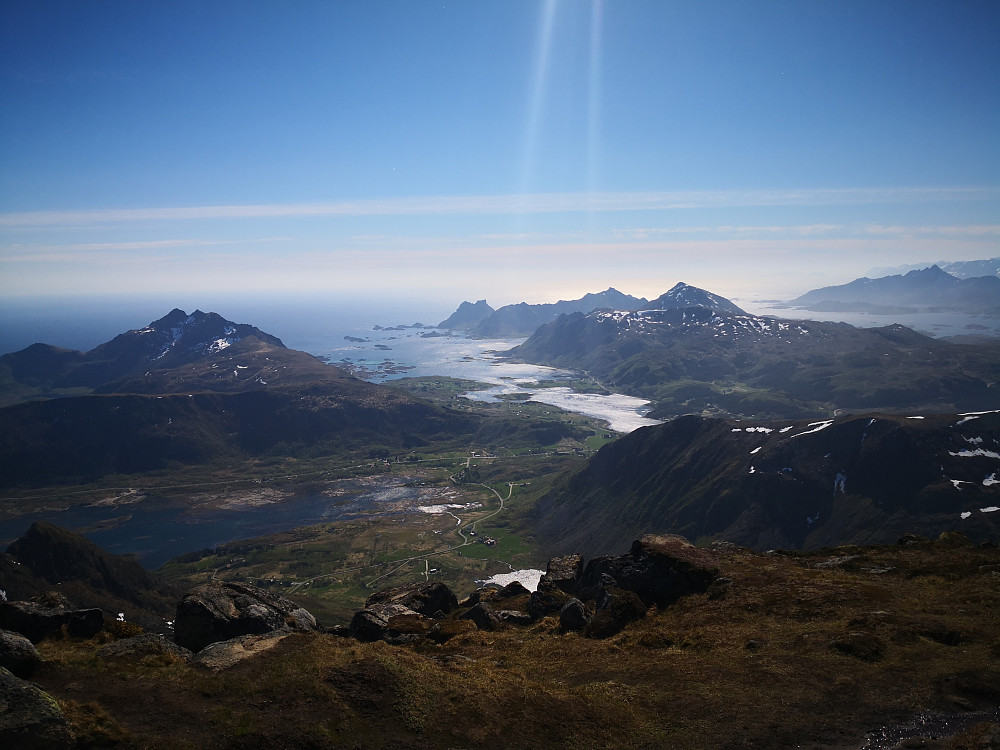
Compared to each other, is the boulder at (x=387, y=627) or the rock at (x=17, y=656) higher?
the rock at (x=17, y=656)

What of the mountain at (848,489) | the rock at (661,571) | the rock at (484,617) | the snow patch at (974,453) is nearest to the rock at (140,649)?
the rock at (484,617)

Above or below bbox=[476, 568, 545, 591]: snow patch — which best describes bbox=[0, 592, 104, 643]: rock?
above

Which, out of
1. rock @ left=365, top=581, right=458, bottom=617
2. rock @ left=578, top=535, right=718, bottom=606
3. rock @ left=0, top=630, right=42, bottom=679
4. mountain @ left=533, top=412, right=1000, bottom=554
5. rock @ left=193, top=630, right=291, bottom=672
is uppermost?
rock @ left=0, top=630, right=42, bottom=679

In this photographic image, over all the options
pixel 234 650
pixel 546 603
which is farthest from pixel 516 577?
pixel 234 650

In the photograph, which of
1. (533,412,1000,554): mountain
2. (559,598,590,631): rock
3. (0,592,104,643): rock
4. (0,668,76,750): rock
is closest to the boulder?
(559,598,590,631): rock

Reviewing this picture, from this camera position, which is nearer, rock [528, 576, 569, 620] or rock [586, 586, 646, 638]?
rock [586, 586, 646, 638]

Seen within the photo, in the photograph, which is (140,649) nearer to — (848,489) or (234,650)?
(234,650)

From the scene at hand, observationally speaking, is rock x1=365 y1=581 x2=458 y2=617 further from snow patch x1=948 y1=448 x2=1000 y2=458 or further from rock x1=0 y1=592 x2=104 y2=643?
snow patch x1=948 y1=448 x2=1000 y2=458

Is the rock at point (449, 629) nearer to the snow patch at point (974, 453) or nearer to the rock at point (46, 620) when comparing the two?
the rock at point (46, 620)
